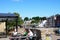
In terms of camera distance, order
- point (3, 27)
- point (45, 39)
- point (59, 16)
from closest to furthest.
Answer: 1. point (45, 39)
2. point (3, 27)
3. point (59, 16)

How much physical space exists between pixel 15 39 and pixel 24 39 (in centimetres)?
51

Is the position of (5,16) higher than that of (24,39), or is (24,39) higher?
(5,16)

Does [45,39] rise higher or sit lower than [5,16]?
lower

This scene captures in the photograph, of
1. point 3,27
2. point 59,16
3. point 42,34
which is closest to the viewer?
point 42,34

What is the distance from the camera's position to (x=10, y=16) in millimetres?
15180

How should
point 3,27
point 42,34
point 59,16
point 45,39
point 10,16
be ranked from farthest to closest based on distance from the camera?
point 59,16 < point 3,27 < point 10,16 < point 42,34 < point 45,39

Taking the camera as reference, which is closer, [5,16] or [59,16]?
[5,16]

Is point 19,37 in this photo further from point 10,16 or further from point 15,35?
point 10,16

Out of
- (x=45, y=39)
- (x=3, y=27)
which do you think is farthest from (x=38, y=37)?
(x=3, y=27)

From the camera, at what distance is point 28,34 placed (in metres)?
10.5

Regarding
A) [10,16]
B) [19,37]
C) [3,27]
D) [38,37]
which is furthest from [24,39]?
[3,27]

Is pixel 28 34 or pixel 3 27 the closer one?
pixel 28 34

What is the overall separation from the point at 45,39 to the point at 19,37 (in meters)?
1.43

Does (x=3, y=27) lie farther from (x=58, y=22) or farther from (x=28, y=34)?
(x=58, y=22)
